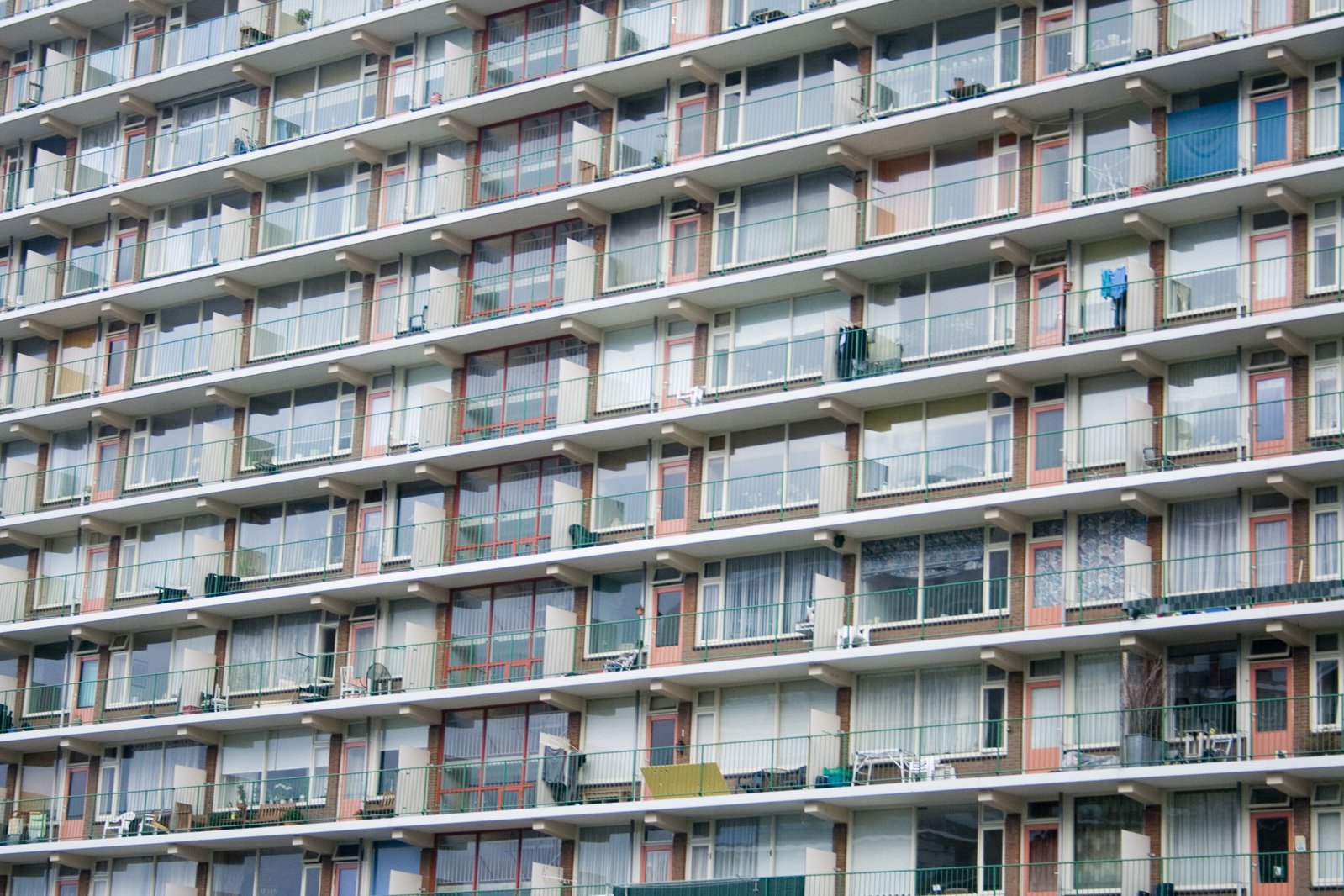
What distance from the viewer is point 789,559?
53938 mm

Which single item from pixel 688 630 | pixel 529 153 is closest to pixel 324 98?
pixel 529 153

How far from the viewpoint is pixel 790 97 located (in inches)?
2223

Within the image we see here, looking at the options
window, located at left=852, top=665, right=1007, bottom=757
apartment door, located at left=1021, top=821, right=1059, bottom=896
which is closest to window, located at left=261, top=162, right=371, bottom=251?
window, located at left=852, top=665, right=1007, bottom=757

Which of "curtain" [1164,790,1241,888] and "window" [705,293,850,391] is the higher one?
"window" [705,293,850,391]

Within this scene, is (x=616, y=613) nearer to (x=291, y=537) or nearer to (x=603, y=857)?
(x=603, y=857)

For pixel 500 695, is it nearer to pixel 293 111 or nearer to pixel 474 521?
pixel 474 521

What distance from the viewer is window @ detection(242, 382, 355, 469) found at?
2425 inches

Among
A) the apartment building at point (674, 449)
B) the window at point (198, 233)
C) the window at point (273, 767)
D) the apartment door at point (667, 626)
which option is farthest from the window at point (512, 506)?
the window at point (198, 233)

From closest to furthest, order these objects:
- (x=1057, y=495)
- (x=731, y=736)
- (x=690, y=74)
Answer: (x=1057, y=495), (x=731, y=736), (x=690, y=74)

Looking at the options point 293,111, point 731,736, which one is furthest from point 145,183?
point 731,736

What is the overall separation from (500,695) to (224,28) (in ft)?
70.9

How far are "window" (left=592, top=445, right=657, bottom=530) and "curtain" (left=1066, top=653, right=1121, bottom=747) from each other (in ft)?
37.8

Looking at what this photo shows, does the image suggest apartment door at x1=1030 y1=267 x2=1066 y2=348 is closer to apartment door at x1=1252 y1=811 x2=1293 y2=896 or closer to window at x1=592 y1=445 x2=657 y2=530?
window at x1=592 y1=445 x2=657 y2=530

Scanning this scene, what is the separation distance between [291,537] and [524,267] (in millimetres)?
9245
